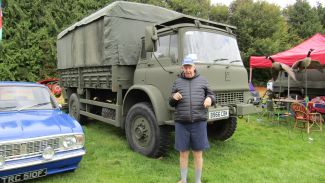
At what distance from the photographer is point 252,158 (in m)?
5.83

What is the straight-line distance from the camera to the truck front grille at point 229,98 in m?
5.41

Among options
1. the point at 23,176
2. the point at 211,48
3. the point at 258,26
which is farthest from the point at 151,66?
the point at 258,26

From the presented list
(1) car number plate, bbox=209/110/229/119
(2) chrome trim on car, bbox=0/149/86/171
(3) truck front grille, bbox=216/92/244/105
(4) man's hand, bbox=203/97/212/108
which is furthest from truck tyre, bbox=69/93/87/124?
(4) man's hand, bbox=203/97/212/108

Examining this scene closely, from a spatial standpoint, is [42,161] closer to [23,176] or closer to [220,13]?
[23,176]

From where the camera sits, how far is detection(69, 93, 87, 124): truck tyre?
342 inches

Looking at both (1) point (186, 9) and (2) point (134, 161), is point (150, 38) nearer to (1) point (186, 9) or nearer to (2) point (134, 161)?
(2) point (134, 161)

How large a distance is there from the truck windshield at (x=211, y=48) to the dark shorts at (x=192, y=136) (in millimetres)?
1441

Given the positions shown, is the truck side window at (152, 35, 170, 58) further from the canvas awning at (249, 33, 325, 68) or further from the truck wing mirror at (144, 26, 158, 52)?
the canvas awning at (249, 33, 325, 68)

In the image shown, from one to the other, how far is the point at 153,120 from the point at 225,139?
8.03ft

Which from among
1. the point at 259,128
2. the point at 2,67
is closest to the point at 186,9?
the point at 2,67

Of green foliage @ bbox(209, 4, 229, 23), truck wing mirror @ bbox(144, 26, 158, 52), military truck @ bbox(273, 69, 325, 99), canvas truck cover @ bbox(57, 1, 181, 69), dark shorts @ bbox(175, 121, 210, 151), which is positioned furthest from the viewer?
green foliage @ bbox(209, 4, 229, 23)

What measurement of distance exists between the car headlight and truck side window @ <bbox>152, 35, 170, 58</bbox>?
2.17m

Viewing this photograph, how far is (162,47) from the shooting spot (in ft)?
18.5

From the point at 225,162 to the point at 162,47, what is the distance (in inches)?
97.9
